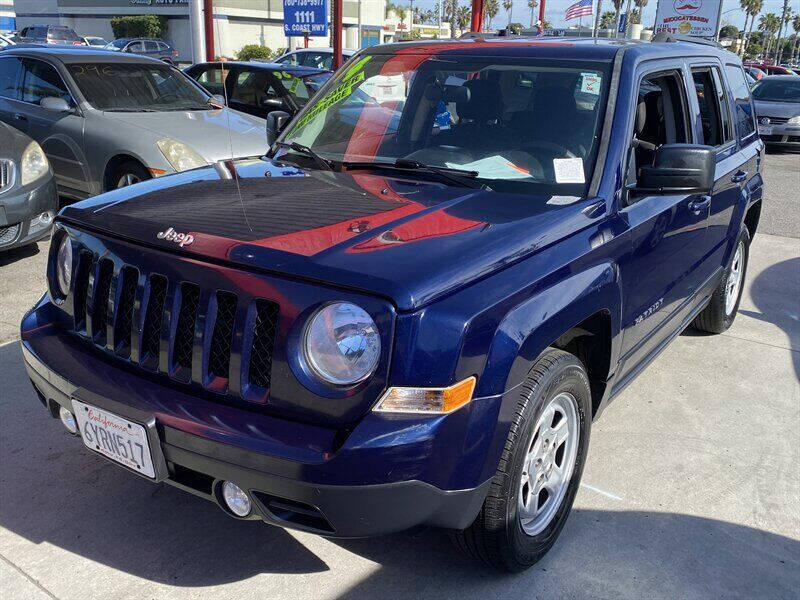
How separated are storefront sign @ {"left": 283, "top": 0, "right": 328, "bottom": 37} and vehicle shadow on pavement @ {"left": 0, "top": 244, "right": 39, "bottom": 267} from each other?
12.9 metres

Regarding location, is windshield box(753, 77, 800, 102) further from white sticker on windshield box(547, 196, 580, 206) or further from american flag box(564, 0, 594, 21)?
white sticker on windshield box(547, 196, 580, 206)

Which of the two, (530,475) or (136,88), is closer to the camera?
(530,475)

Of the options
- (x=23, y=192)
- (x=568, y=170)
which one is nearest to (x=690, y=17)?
(x=23, y=192)

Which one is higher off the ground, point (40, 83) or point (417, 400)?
point (40, 83)

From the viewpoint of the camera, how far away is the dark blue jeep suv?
83.7 inches

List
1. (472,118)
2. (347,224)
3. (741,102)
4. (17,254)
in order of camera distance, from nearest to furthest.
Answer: (347,224), (472,118), (741,102), (17,254)

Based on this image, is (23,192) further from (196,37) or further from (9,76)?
(196,37)

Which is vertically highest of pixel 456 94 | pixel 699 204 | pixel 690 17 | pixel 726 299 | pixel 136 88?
pixel 690 17

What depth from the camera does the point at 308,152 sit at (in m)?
3.61

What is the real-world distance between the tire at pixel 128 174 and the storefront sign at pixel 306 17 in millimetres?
12140

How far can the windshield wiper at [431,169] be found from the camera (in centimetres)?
310

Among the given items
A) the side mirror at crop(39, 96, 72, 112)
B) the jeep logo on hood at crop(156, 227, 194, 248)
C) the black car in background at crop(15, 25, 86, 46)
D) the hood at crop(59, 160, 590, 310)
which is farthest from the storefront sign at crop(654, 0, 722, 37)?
the jeep logo on hood at crop(156, 227, 194, 248)

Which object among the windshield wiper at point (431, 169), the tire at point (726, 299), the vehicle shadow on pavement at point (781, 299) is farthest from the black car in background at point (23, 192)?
the vehicle shadow on pavement at point (781, 299)

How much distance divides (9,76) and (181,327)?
6.89 meters
